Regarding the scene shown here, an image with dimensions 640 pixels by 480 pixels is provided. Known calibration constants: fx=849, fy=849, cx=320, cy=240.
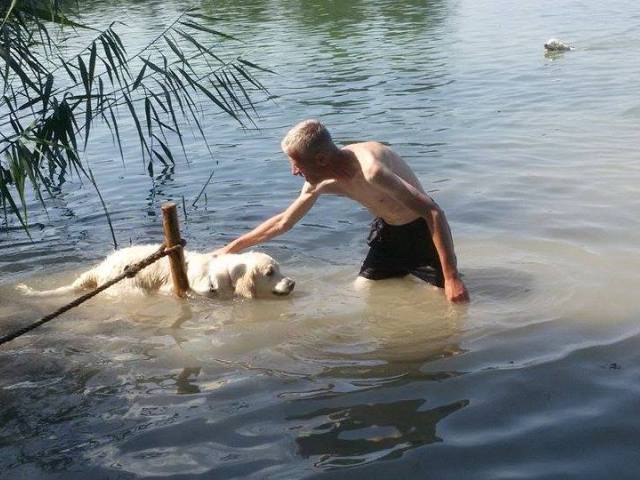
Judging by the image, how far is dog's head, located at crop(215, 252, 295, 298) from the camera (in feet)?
22.9

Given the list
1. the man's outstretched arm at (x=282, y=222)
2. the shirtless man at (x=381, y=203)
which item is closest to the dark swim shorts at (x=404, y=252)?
the shirtless man at (x=381, y=203)

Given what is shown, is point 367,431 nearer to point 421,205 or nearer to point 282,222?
point 421,205

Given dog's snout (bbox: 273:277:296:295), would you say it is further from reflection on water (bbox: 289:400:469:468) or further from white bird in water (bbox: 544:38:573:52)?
white bird in water (bbox: 544:38:573:52)

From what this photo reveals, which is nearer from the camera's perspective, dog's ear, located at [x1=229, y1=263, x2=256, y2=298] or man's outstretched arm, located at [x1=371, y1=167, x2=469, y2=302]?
man's outstretched arm, located at [x1=371, y1=167, x2=469, y2=302]

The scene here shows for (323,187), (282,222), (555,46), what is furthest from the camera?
(555,46)

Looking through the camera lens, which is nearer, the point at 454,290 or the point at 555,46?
the point at 454,290

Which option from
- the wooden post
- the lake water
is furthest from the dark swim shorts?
the wooden post

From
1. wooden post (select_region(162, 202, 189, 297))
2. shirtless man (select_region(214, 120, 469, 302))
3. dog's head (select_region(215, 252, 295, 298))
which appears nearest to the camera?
shirtless man (select_region(214, 120, 469, 302))

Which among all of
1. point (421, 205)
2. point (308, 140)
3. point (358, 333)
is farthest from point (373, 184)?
point (358, 333)

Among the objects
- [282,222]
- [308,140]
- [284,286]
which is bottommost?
[284,286]

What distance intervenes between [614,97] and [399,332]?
31.8 ft

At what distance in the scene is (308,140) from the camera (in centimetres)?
582

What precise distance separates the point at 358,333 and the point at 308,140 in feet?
4.97

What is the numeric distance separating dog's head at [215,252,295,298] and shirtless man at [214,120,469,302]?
0.26 m
